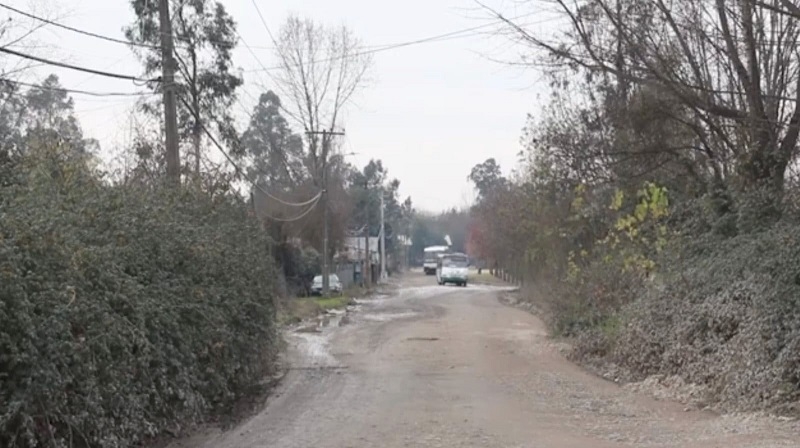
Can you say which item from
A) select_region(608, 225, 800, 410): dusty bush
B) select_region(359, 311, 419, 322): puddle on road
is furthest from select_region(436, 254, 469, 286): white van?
select_region(608, 225, 800, 410): dusty bush

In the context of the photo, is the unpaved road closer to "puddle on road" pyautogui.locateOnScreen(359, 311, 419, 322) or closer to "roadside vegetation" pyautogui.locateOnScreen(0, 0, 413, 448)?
"roadside vegetation" pyautogui.locateOnScreen(0, 0, 413, 448)

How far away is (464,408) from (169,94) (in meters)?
8.72

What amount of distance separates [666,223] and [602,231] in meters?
6.74

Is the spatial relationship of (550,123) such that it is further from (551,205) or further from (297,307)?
(297,307)

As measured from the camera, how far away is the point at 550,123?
2447 centimetres

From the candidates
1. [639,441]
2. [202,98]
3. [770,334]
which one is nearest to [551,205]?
[202,98]

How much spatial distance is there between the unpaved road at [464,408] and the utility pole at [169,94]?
4415mm

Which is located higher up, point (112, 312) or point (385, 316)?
point (112, 312)

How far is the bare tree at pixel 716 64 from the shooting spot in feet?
50.1

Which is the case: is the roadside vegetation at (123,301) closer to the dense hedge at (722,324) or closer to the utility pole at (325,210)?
the dense hedge at (722,324)

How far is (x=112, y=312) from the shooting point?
7.89 meters

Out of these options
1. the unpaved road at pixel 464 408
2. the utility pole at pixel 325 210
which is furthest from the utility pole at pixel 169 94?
the utility pole at pixel 325 210

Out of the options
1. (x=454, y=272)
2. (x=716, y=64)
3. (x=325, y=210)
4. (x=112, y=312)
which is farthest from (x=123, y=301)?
(x=454, y=272)

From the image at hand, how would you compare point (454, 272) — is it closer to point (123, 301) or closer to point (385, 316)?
point (385, 316)
